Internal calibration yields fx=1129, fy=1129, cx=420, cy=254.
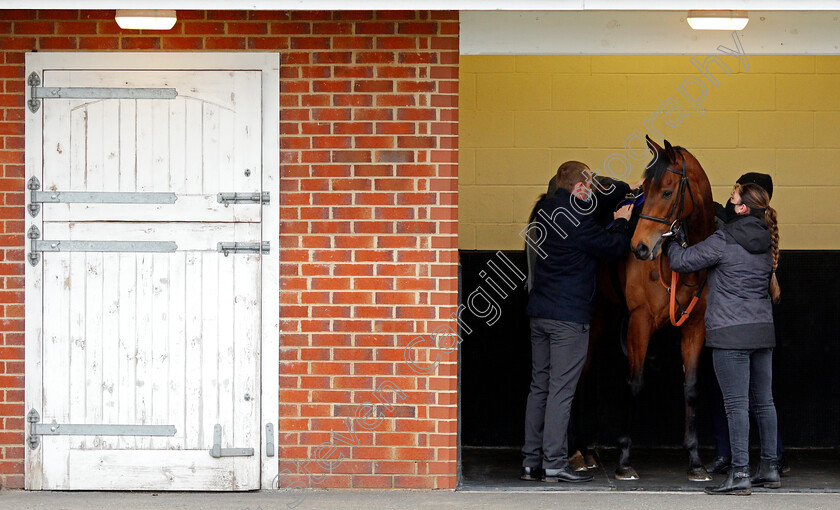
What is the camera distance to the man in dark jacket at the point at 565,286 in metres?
6.59

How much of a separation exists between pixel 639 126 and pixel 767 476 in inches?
112

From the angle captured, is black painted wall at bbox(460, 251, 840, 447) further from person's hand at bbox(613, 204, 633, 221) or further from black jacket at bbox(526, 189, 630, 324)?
black jacket at bbox(526, 189, 630, 324)

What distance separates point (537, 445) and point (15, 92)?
3652 mm

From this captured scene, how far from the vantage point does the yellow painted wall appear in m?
8.16

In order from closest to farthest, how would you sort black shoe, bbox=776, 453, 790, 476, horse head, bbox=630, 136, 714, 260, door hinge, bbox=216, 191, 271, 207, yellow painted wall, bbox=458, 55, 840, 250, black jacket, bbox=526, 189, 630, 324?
door hinge, bbox=216, 191, 271, 207, horse head, bbox=630, 136, 714, 260, black jacket, bbox=526, 189, 630, 324, black shoe, bbox=776, 453, 790, 476, yellow painted wall, bbox=458, 55, 840, 250

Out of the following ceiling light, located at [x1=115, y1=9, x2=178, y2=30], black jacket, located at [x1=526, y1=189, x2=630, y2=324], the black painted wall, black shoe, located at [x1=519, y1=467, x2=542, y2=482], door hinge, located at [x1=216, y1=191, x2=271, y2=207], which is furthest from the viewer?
the black painted wall

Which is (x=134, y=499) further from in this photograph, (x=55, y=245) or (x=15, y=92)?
(x=15, y=92)

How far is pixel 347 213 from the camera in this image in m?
6.36

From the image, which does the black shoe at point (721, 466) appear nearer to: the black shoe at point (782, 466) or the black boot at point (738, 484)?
the black shoe at point (782, 466)

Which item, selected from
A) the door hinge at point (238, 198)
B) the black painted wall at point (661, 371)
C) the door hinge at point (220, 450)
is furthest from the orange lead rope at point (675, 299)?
the door hinge at point (220, 450)

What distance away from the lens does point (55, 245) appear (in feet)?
20.8

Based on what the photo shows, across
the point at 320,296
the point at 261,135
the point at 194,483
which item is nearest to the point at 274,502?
the point at 194,483

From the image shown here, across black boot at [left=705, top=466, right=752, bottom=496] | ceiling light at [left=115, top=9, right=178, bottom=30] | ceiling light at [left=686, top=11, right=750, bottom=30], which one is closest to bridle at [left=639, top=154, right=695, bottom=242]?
ceiling light at [left=686, top=11, right=750, bottom=30]

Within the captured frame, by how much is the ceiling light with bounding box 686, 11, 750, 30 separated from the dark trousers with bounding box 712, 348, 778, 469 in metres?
1.77
